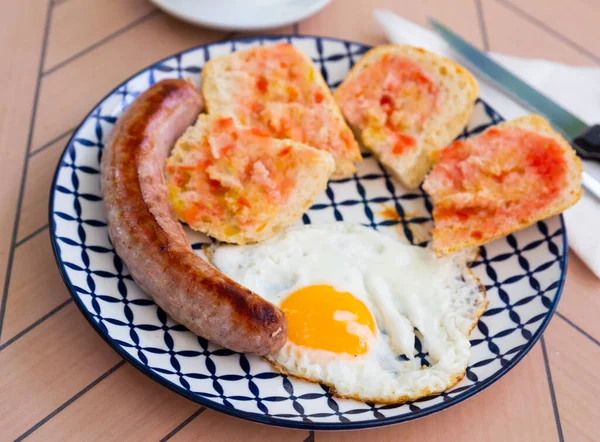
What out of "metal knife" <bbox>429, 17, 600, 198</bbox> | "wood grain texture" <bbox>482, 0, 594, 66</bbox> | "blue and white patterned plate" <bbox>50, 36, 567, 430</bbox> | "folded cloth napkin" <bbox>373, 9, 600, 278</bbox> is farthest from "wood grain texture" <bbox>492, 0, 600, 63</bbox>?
"blue and white patterned plate" <bbox>50, 36, 567, 430</bbox>

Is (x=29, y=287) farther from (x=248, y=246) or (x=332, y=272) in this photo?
(x=332, y=272)

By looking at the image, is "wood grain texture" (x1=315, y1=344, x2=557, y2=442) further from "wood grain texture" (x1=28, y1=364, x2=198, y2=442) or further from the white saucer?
the white saucer

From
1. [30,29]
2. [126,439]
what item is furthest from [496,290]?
[30,29]

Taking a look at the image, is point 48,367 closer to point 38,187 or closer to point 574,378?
point 38,187

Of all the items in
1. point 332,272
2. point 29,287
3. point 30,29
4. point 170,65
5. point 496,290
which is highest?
point 30,29

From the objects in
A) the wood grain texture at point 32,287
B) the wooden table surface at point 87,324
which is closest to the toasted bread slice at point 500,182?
the wooden table surface at point 87,324

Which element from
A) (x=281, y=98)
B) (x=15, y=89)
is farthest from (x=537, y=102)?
(x=15, y=89)

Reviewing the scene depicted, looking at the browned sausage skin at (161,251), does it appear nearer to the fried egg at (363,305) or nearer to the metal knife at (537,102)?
the fried egg at (363,305)
